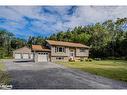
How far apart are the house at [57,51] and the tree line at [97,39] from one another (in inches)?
7.6

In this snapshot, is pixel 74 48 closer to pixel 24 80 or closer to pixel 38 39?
pixel 38 39

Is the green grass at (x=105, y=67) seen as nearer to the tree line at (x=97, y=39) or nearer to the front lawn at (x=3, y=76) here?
the tree line at (x=97, y=39)

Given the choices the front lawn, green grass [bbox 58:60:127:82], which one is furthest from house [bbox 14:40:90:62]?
the front lawn

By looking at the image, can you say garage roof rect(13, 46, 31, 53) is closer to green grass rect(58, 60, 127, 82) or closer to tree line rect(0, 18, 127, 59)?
tree line rect(0, 18, 127, 59)

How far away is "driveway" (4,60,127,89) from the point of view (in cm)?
944

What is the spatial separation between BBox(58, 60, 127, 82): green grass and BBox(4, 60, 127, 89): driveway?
11.1 inches

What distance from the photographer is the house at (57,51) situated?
34.7 feet

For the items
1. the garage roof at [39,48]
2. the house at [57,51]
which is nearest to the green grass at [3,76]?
the house at [57,51]

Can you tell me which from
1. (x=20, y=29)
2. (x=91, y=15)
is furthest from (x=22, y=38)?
(x=91, y=15)

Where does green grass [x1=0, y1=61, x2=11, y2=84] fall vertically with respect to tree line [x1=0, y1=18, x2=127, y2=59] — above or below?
below

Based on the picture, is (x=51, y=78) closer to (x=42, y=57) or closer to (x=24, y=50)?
(x=42, y=57)

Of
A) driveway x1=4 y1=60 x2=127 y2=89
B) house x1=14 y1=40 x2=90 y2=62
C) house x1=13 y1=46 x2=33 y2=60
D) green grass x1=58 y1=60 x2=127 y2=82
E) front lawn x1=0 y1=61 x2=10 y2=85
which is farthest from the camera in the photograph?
house x1=14 y1=40 x2=90 y2=62
